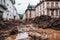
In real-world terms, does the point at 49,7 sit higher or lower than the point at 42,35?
higher

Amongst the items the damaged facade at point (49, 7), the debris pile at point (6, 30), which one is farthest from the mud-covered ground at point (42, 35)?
the damaged facade at point (49, 7)

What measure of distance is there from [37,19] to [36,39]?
2.25 metres

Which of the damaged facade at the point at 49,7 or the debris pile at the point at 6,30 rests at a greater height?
the damaged facade at the point at 49,7

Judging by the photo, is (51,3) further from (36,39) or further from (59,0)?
(36,39)

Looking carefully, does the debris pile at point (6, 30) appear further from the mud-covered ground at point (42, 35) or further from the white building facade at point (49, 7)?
the white building facade at point (49, 7)

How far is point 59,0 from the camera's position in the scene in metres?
5.45

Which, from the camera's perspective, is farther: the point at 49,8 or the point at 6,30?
the point at 49,8

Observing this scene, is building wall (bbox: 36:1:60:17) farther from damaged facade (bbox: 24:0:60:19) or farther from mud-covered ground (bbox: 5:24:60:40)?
mud-covered ground (bbox: 5:24:60:40)

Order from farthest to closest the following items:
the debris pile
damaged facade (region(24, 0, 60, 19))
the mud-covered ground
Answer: damaged facade (region(24, 0, 60, 19)) < the debris pile < the mud-covered ground

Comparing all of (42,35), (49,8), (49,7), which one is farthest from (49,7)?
(42,35)

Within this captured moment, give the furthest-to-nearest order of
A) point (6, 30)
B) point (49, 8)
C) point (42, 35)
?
point (49, 8) < point (6, 30) < point (42, 35)

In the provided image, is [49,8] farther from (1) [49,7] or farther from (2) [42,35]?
(2) [42,35]

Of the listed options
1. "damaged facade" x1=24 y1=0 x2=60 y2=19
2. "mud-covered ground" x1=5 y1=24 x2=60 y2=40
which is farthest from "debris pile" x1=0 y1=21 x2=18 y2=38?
"damaged facade" x1=24 y1=0 x2=60 y2=19

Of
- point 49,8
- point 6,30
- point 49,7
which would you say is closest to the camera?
point 6,30
